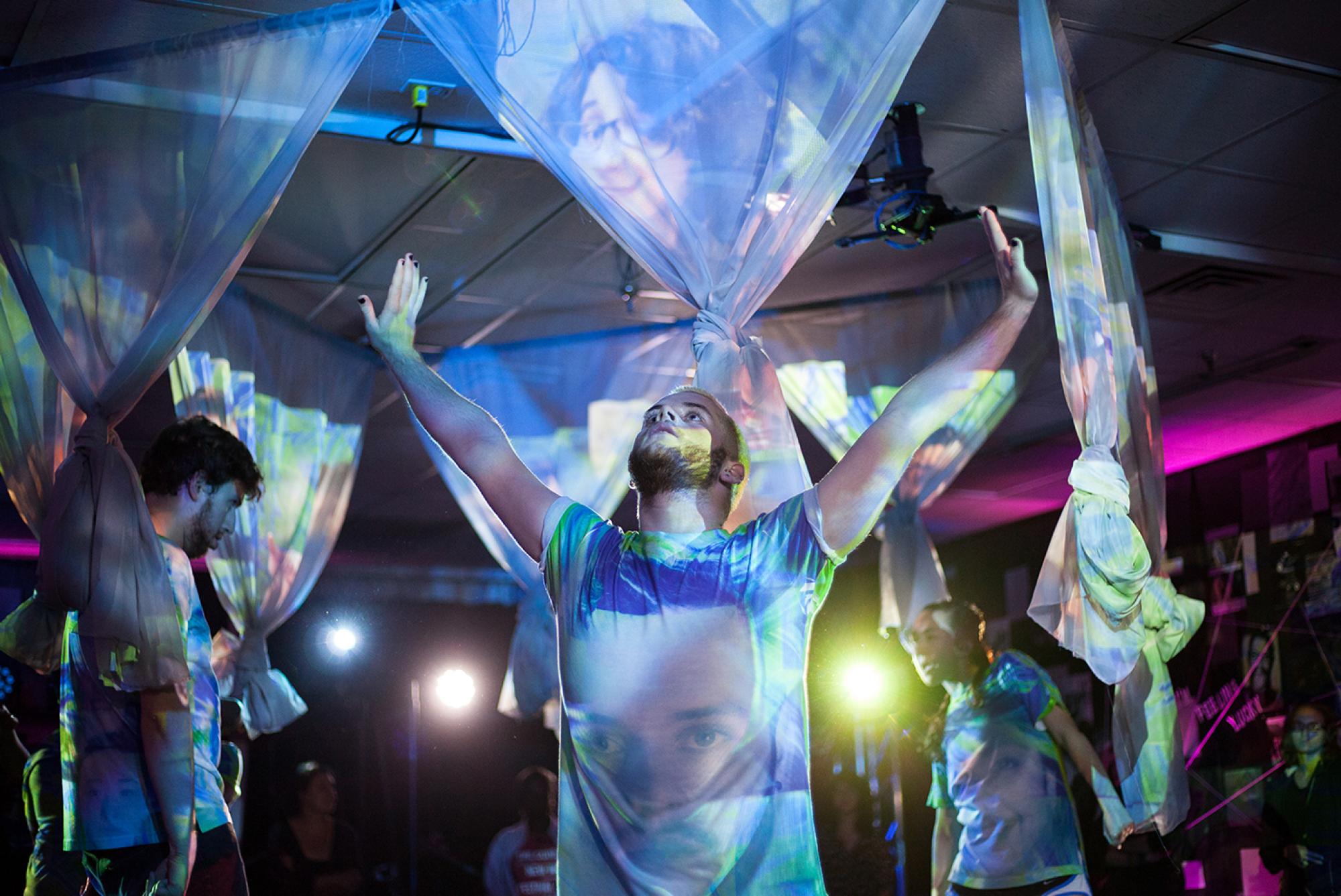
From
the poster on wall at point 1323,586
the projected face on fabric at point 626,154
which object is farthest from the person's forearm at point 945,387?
the poster on wall at point 1323,586

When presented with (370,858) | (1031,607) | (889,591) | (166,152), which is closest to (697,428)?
(1031,607)

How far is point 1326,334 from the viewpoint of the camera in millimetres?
5766

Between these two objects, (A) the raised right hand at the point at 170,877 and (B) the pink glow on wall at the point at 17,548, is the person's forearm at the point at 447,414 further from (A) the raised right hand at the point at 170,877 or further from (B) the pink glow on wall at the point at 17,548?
(B) the pink glow on wall at the point at 17,548

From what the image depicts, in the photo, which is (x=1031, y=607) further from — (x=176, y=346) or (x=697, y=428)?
(x=176, y=346)

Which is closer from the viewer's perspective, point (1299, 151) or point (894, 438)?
point (894, 438)

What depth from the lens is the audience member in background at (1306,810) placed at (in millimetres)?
6086

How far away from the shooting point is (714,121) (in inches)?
102

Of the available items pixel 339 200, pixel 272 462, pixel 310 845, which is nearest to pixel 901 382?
pixel 339 200

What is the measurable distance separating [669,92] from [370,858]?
25.1 ft

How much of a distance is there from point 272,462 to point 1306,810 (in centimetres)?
517

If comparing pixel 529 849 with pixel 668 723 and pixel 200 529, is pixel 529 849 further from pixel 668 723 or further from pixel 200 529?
pixel 668 723

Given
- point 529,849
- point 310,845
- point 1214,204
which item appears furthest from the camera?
point 310,845

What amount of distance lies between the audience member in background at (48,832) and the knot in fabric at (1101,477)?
2.05 m

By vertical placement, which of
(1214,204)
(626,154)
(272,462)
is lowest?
(272,462)
